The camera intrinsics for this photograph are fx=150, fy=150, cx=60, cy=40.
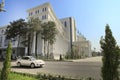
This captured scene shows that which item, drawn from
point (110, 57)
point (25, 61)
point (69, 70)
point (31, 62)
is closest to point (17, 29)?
point (25, 61)

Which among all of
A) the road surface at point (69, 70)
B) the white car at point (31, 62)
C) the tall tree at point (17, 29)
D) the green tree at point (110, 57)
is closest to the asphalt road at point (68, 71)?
the road surface at point (69, 70)

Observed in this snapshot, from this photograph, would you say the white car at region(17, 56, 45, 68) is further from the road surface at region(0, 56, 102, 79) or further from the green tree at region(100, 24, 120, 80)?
the green tree at region(100, 24, 120, 80)

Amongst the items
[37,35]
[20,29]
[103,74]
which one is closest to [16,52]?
[37,35]

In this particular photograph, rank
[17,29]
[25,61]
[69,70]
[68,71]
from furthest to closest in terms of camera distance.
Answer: [17,29] → [25,61] → [69,70] → [68,71]

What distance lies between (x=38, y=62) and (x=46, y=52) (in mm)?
32958

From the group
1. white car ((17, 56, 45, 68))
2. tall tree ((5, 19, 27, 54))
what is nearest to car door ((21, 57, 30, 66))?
white car ((17, 56, 45, 68))

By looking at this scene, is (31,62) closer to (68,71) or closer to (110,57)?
(68,71)

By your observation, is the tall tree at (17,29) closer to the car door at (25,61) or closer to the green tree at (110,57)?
the car door at (25,61)

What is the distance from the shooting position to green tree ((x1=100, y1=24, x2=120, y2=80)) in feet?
24.0

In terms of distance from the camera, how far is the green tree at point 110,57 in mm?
7328

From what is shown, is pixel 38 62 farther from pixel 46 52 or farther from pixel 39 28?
pixel 46 52

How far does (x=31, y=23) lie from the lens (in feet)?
151

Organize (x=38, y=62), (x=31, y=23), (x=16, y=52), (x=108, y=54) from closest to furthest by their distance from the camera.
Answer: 1. (x=108, y=54)
2. (x=38, y=62)
3. (x=31, y=23)
4. (x=16, y=52)

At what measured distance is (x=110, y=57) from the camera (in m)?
7.39
